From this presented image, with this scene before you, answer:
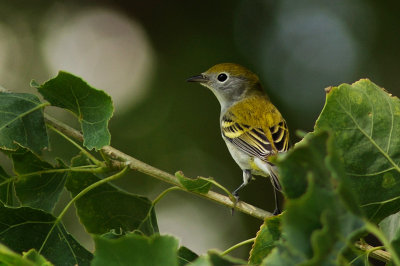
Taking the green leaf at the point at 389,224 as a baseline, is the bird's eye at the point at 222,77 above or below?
below

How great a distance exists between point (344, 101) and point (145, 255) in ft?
2.42

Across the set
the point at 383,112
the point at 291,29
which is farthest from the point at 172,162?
the point at 383,112

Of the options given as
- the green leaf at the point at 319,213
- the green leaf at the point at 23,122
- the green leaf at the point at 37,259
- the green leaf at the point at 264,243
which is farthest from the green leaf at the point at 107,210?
the green leaf at the point at 319,213

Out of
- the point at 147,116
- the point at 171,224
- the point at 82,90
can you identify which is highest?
the point at 82,90

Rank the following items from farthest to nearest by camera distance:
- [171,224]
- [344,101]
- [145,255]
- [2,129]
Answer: [171,224] < [2,129] < [344,101] < [145,255]

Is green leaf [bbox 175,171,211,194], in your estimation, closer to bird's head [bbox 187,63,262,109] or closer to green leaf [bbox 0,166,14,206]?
green leaf [bbox 0,166,14,206]

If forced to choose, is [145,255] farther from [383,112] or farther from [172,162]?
[172,162]

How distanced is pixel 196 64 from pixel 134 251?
5.99 metres

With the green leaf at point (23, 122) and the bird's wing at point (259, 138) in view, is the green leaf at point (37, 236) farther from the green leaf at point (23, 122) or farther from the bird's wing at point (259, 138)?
the bird's wing at point (259, 138)

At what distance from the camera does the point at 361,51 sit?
23.6ft

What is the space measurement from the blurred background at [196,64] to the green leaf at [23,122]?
13.7 feet

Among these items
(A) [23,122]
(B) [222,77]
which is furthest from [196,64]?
(A) [23,122]

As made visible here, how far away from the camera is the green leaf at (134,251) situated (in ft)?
2.74

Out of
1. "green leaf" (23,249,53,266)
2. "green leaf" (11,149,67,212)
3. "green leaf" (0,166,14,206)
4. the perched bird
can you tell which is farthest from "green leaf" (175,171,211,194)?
the perched bird
